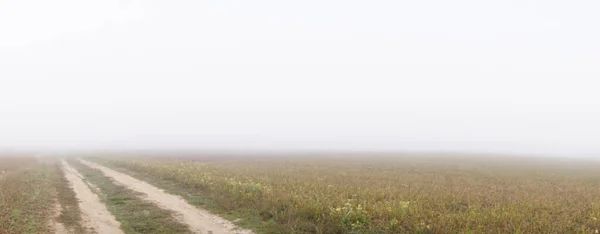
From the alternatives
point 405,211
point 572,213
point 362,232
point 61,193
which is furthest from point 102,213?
point 572,213

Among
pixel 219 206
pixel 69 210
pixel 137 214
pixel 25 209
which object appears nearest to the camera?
pixel 137 214

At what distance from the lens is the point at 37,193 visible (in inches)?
806

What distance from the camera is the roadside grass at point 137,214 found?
1240 cm

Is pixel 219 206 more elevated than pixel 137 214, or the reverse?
pixel 219 206

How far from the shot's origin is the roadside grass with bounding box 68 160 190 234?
1240cm

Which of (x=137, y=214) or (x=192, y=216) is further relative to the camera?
(x=137, y=214)

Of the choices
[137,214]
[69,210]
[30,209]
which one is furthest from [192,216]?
[30,209]

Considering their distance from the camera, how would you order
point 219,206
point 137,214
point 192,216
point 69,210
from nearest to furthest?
1. point 192,216
2. point 137,214
3. point 69,210
4. point 219,206

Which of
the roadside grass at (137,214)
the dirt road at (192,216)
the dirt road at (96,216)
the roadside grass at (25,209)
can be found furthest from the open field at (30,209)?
the dirt road at (192,216)

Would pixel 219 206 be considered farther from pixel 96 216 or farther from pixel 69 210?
pixel 69 210

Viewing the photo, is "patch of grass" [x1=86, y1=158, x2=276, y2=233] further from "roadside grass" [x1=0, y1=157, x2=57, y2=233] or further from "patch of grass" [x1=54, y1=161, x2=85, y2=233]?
"roadside grass" [x1=0, y1=157, x2=57, y2=233]

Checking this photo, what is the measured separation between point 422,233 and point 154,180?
24.4m

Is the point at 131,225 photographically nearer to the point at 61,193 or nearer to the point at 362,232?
the point at 362,232

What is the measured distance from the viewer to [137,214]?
14.9 metres
